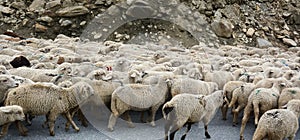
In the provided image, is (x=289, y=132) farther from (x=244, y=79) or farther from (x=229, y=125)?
(x=244, y=79)

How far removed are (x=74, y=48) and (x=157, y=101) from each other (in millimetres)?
6274

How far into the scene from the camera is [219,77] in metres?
8.86

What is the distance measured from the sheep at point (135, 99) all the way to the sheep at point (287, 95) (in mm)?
→ 2089

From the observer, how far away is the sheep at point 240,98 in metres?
7.29

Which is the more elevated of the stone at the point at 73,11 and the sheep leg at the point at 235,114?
the stone at the point at 73,11

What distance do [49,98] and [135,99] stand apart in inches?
57.8

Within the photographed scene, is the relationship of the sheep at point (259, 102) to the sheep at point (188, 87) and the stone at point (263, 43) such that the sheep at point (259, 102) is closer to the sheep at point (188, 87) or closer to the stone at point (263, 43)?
the sheep at point (188, 87)

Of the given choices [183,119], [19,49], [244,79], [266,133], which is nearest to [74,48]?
[19,49]

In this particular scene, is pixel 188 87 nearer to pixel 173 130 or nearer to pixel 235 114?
pixel 235 114

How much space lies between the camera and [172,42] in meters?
18.4

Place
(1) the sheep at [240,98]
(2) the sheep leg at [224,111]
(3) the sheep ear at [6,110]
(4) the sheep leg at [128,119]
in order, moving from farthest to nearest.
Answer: (2) the sheep leg at [224,111] → (1) the sheep at [240,98] → (4) the sheep leg at [128,119] → (3) the sheep ear at [6,110]

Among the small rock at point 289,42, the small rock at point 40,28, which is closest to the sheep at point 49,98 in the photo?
the small rock at point 40,28

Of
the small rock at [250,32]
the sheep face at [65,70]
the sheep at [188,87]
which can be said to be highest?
the small rock at [250,32]

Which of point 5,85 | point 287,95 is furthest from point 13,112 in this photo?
point 287,95
